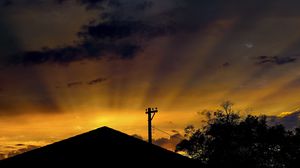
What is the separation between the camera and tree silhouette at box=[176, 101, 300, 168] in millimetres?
36625

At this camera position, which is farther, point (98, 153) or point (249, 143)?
point (249, 143)

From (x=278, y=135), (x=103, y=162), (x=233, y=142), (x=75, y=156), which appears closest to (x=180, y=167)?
(x=103, y=162)

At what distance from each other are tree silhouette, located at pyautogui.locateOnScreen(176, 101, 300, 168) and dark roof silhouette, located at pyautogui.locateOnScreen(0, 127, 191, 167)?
21620 mm

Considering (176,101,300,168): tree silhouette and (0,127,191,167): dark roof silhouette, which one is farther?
(176,101,300,168): tree silhouette

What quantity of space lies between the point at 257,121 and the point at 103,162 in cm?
2774

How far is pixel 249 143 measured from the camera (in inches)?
1491

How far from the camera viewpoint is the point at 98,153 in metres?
15.2

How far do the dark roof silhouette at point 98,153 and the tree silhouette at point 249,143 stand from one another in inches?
851

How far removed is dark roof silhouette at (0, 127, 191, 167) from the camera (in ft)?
49.1

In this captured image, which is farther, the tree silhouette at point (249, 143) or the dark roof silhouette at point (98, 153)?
the tree silhouette at point (249, 143)

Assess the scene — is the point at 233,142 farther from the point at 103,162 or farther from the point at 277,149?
the point at 103,162

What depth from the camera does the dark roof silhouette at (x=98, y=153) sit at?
15.0 metres

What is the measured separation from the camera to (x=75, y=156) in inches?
592

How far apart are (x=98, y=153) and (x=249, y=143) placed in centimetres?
2593
